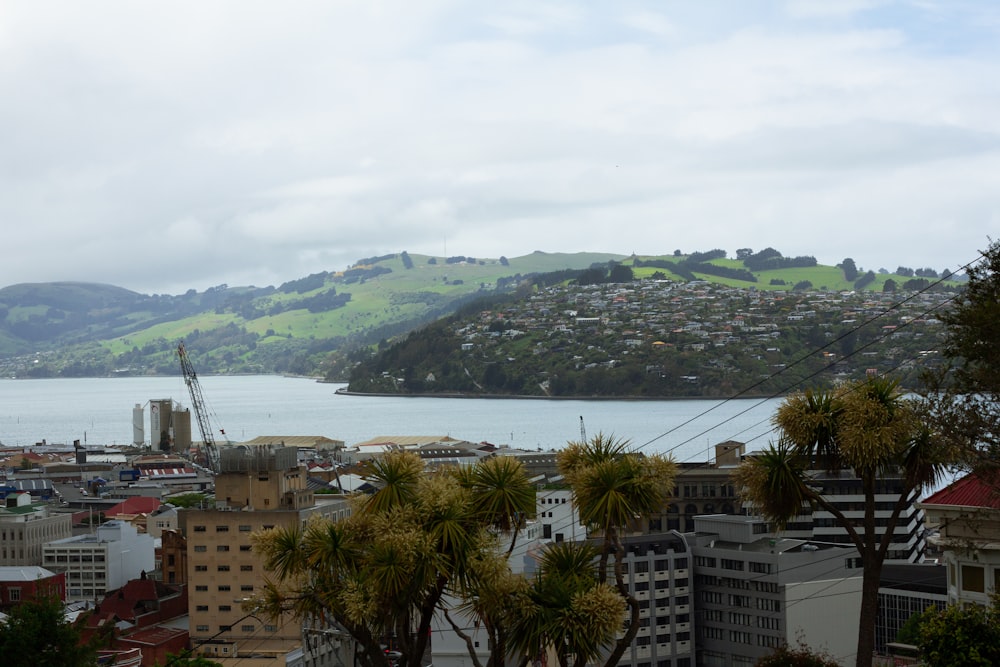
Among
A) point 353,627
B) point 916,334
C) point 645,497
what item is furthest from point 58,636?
point 916,334

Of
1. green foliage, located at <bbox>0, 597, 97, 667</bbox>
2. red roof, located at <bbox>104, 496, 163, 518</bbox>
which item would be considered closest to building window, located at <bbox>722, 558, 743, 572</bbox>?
green foliage, located at <bbox>0, 597, 97, 667</bbox>

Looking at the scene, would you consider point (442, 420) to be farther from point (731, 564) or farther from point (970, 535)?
point (970, 535)

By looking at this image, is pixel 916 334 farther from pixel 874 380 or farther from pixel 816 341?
pixel 874 380

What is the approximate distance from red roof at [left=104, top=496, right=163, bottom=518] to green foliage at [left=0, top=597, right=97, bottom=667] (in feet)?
133

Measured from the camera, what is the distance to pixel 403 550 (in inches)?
303

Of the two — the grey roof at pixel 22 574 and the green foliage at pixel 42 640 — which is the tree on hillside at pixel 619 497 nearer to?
the green foliage at pixel 42 640

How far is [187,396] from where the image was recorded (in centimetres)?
18162

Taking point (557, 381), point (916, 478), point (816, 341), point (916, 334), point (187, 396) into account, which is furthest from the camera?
point (187, 396)

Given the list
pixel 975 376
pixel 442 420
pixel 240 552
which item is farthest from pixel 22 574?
pixel 442 420

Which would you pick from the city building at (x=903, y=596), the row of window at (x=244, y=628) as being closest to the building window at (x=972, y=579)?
the city building at (x=903, y=596)

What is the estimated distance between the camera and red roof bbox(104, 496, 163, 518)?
5691 cm

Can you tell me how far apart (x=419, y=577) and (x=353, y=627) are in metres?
0.62

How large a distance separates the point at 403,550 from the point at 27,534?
138 feet

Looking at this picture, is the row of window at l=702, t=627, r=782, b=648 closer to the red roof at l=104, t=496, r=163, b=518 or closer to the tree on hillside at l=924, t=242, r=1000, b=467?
the tree on hillside at l=924, t=242, r=1000, b=467
